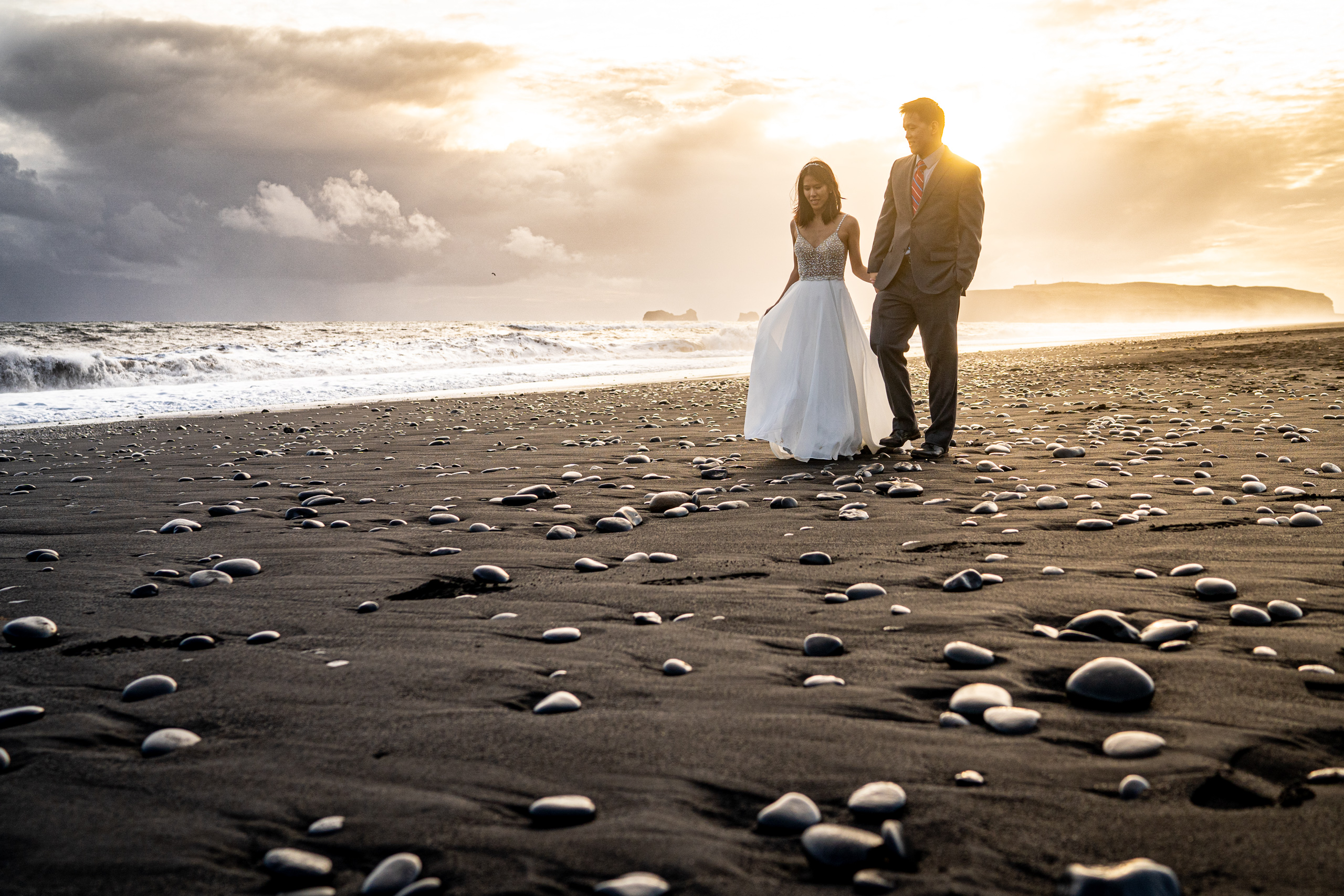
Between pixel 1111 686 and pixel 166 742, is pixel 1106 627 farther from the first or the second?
pixel 166 742

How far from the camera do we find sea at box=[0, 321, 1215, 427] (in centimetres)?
1513

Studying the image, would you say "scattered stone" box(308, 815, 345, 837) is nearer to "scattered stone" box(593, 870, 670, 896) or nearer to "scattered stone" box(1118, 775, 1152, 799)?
"scattered stone" box(593, 870, 670, 896)

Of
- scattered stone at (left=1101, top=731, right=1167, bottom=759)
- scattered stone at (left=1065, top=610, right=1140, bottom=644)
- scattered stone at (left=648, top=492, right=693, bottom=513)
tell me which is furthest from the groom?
scattered stone at (left=1101, top=731, right=1167, bottom=759)

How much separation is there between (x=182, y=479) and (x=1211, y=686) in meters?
6.36

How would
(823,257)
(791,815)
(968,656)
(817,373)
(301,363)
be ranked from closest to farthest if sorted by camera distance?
1. (791,815)
2. (968,656)
3. (817,373)
4. (823,257)
5. (301,363)

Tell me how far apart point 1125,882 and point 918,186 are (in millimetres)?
5639

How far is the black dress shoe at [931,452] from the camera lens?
19.6ft

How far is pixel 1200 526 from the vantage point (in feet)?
11.5

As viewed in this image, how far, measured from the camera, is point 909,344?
6281mm

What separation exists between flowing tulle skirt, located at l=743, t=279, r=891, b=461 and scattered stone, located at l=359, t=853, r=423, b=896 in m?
5.00

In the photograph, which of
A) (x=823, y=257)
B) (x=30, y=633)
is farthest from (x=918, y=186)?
(x=30, y=633)

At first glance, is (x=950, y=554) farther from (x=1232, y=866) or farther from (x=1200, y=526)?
(x=1232, y=866)

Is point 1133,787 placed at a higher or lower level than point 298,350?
lower

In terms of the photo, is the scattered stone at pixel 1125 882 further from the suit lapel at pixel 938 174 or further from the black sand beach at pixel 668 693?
the suit lapel at pixel 938 174
